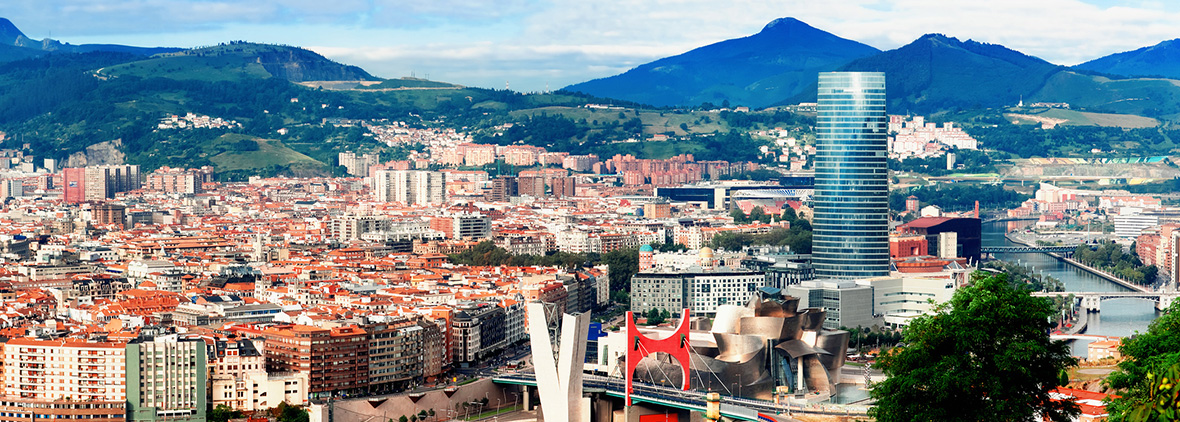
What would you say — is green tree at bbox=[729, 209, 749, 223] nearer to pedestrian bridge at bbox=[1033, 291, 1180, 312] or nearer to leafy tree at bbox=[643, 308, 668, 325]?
pedestrian bridge at bbox=[1033, 291, 1180, 312]

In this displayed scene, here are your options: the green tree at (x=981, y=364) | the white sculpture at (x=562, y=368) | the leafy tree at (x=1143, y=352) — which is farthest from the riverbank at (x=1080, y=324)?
the green tree at (x=981, y=364)

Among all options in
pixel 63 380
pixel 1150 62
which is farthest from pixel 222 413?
pixel 1150 62

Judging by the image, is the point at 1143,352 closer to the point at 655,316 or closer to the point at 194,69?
the point at 655,316

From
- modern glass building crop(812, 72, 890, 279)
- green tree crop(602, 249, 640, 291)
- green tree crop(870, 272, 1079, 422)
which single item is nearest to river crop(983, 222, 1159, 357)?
modern glass building crop(812, 72, 890, 279)

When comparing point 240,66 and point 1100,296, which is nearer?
point 1100,296

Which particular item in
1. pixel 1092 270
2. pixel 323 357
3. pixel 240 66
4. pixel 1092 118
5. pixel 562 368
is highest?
pixel 240 66

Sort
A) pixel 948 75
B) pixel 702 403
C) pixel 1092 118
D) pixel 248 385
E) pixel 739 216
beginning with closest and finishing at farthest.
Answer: pixel 702 403, pixel 248 385, pixel 739 216, pixel 1092 118, pixel 948 75

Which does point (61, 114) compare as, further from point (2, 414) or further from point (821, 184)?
point (2, 414)
